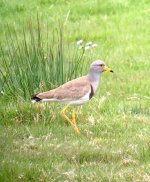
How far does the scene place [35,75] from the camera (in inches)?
391

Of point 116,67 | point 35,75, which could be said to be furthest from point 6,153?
point 116,67

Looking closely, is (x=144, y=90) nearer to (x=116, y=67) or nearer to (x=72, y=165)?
(x=116, y=67)

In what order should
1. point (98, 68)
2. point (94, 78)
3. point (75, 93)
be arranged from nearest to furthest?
1. point (75, 93)
2. point (94, 78)
3. point (98, 68)

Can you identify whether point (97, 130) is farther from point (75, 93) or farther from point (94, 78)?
point (94, 78)

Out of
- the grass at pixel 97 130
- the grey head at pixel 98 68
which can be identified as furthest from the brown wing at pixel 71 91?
the grass at pixel 97 130

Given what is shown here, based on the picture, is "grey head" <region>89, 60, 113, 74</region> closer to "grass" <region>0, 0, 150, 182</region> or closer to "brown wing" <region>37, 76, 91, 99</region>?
"brown wing" <region>37, 76, 91, 99</region>

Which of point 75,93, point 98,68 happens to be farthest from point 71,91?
point 98,68

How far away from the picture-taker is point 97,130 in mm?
8641

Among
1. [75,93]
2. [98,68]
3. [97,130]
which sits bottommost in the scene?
[97,130]

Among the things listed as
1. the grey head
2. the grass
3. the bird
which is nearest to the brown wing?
the bird

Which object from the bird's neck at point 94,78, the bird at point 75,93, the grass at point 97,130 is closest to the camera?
the grass at point 97,130

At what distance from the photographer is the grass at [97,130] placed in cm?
724

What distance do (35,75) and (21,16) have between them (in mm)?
5826

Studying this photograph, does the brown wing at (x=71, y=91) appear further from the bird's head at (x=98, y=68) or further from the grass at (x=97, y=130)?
the grass at (x=97, y=130)
